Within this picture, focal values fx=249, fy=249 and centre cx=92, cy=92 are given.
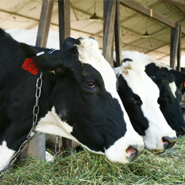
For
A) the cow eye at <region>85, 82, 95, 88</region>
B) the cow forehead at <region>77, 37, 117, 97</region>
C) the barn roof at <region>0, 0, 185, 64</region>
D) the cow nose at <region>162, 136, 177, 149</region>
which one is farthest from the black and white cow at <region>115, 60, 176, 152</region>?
the barn roof at <region>0, 0, 185, 64</region>

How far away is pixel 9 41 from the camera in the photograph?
236 centimetres

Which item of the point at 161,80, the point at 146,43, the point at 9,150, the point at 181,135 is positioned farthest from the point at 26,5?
the point at 146,43

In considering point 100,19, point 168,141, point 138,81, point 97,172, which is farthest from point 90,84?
point 100,19

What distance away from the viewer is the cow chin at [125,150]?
184 cm

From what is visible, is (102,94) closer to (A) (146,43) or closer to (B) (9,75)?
(B) (9,75)

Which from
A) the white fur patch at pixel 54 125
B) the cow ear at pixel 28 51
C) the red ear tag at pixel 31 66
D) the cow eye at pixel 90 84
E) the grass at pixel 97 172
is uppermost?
the cow ear at pixel 28 51

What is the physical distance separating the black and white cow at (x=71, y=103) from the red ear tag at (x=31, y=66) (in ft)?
0.13

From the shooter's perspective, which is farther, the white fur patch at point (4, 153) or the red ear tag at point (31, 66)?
the white fur patch at point (4, 153)

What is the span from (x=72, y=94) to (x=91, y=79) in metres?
0.20

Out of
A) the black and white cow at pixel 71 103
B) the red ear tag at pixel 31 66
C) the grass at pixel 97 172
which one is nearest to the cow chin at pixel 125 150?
the black and white cow at pixel 71 103

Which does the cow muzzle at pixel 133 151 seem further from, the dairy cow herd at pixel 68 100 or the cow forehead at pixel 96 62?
the cow forehead at pixel 96 62

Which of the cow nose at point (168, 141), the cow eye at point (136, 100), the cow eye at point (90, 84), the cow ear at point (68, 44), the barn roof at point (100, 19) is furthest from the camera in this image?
the barn roof at point (100, 19)

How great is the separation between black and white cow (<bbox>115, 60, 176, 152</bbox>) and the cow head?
95 cm

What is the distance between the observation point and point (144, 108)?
120 inches
